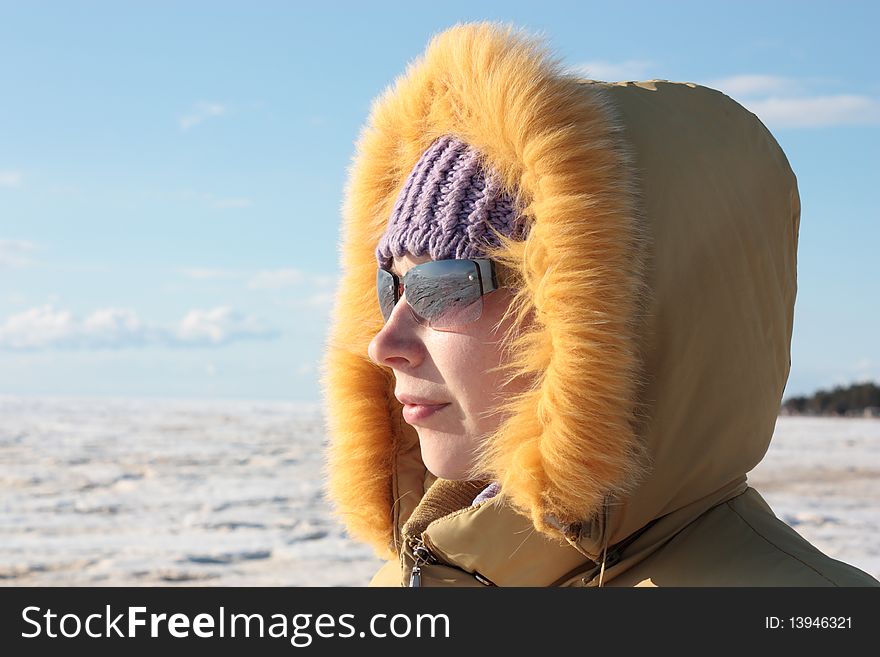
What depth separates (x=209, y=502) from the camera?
7.89m

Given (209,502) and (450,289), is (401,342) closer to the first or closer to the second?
(450,289)

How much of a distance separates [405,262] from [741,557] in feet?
2.68

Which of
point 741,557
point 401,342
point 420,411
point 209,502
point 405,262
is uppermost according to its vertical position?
point 209,502

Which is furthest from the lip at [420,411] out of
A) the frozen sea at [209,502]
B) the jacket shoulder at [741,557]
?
the frozen sea at [209,502]

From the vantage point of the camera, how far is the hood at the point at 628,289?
147 centimetres

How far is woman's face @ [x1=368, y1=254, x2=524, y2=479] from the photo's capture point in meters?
1.59

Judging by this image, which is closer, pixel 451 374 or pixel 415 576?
pixel 451 374

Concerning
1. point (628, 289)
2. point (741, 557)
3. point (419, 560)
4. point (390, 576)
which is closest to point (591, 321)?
point (628, 289)

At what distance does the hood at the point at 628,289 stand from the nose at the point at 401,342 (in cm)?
20

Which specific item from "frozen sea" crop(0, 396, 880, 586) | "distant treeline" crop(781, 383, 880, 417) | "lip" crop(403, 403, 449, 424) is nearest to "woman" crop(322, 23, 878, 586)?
"lip" crop(403, 403, 449, 424)
